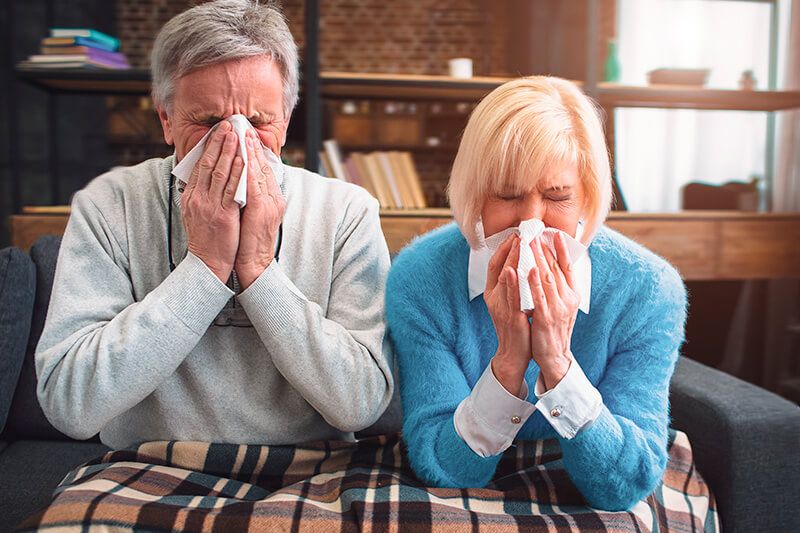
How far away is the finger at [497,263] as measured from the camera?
99 centimetres

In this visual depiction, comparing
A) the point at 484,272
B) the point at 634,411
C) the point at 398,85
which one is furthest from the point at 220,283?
the point at 398,85

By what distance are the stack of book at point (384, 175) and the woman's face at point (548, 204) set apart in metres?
1.68

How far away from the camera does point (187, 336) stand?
39.8 inches

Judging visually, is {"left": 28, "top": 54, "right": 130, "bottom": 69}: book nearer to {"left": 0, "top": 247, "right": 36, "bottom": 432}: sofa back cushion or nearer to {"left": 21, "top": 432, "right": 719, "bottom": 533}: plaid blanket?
{"left": 0, "top": 247, "right": 36, "bottom": 432}: sofa back cushion

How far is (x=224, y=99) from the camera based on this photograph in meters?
1.08

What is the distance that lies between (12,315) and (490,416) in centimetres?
109

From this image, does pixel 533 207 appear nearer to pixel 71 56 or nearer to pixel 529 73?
pixel 71 56

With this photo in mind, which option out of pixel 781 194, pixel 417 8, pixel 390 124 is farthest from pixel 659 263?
pixel 417 8

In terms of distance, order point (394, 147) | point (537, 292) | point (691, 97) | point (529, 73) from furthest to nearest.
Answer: point (394, 147) < point (529, 73) < point (691, 97) < point (537, 292)

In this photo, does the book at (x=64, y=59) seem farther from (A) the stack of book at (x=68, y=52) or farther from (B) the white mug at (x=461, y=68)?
(B) the white mug at (x=461, y=68)

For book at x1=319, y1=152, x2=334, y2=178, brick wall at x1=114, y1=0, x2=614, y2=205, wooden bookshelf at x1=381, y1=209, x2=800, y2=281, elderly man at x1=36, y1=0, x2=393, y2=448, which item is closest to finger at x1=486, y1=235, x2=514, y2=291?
elderly man at x1=36, y1=0, x2=393, y2=448

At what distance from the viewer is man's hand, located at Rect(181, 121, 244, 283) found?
1.02 m

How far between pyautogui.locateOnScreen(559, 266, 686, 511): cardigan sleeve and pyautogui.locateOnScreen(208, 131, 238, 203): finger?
610mm

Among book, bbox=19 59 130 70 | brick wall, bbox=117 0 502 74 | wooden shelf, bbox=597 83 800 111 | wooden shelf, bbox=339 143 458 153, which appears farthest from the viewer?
brick wall, bbox=117 0 502 74
